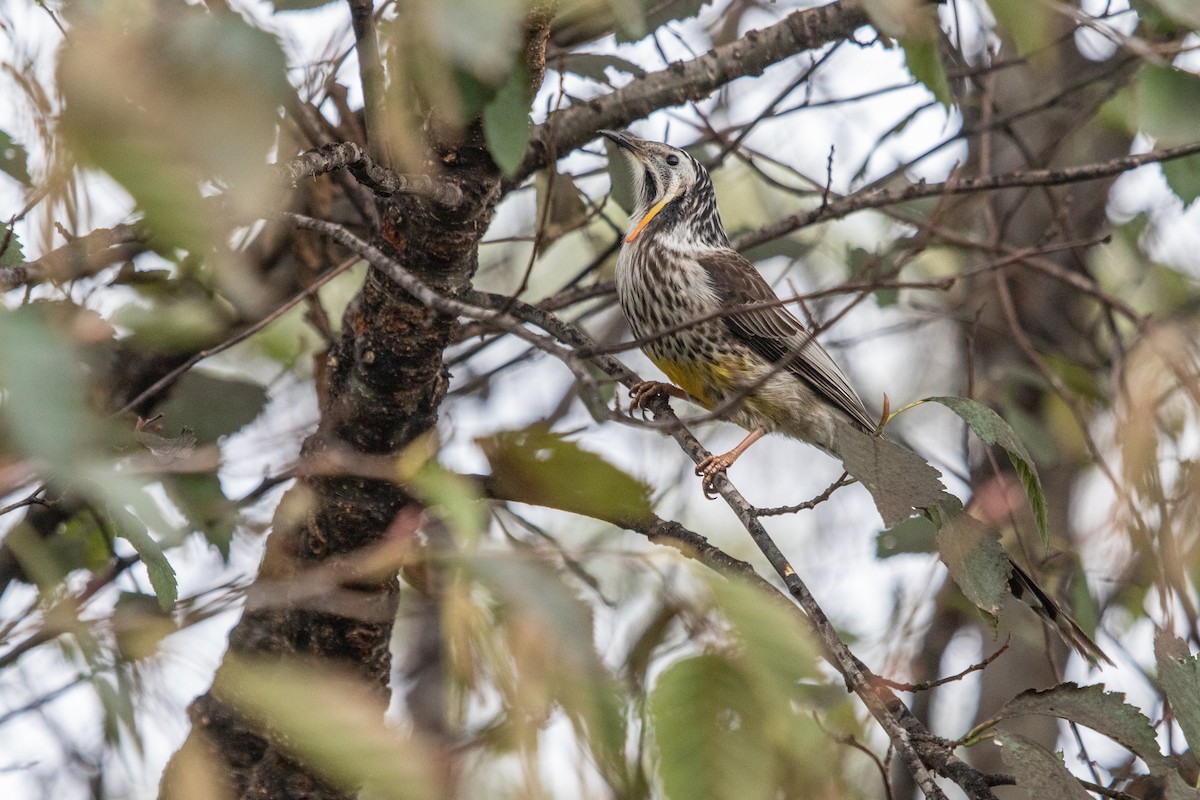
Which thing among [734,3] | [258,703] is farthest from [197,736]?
[734,3]

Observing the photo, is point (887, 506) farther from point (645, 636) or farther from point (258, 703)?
point (258, 703)

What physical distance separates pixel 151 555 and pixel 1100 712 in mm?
1538

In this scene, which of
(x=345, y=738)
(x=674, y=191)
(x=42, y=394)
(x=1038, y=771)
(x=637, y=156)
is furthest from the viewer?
(x=674, y=191)

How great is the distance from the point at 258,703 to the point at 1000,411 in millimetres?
3923

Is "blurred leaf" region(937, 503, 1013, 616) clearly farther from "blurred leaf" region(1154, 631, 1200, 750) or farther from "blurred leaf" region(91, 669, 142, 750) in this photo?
"blurred leaf" region(91, 669, 142, 750)

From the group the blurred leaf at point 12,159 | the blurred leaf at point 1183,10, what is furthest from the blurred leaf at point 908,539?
the blurred leaf at point 12,159

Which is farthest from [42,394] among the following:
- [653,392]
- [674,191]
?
[674,191]

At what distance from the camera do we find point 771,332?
399cm

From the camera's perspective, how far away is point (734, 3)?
4965 mm

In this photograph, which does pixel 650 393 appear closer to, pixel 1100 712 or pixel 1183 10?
pixel 1100 712

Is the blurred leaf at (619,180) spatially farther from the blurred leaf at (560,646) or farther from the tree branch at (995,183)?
the blurred leaf at (560,646)

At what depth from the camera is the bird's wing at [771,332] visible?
390cm

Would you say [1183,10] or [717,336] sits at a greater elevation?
[717,336]

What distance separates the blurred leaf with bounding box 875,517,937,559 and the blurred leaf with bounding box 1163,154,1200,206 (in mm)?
1183
